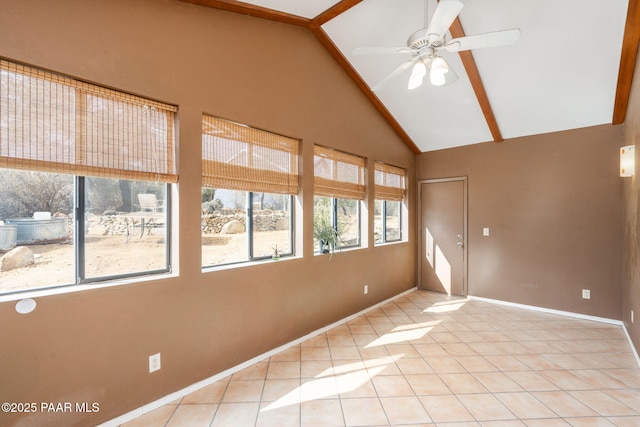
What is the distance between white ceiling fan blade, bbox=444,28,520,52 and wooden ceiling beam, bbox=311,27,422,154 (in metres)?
1.73

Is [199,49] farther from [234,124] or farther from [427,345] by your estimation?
[427,345]

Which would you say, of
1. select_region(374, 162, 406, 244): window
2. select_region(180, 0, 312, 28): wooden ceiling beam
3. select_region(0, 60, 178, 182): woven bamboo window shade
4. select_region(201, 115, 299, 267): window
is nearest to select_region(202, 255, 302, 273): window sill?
select_region(201, 115, 299, 267): window

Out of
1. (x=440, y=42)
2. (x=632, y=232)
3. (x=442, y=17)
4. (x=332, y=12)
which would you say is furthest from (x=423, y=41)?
(x=632, y=232)

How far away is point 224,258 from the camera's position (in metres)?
2.73

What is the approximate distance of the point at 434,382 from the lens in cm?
249

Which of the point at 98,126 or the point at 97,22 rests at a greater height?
the point at 97,22

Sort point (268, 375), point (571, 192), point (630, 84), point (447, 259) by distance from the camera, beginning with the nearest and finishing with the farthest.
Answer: point (268, 375), point (630, 84), point (571, 192), point (447, 259)

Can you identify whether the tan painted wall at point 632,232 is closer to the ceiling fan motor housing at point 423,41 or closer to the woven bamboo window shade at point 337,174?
the ceiling fan motor housing at point 423,41

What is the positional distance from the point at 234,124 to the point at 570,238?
461 centimetres

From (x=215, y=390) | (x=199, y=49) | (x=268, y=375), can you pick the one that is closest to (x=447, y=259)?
(x=268, y=375)

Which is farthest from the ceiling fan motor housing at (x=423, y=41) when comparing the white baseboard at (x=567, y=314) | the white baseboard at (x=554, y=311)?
the white baseboard at (x=554, y=311)

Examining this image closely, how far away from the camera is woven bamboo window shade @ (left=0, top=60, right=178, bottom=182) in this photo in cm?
164

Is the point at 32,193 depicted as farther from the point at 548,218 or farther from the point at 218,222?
the point at 548,218

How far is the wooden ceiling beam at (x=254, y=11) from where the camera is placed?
97.2 inches
